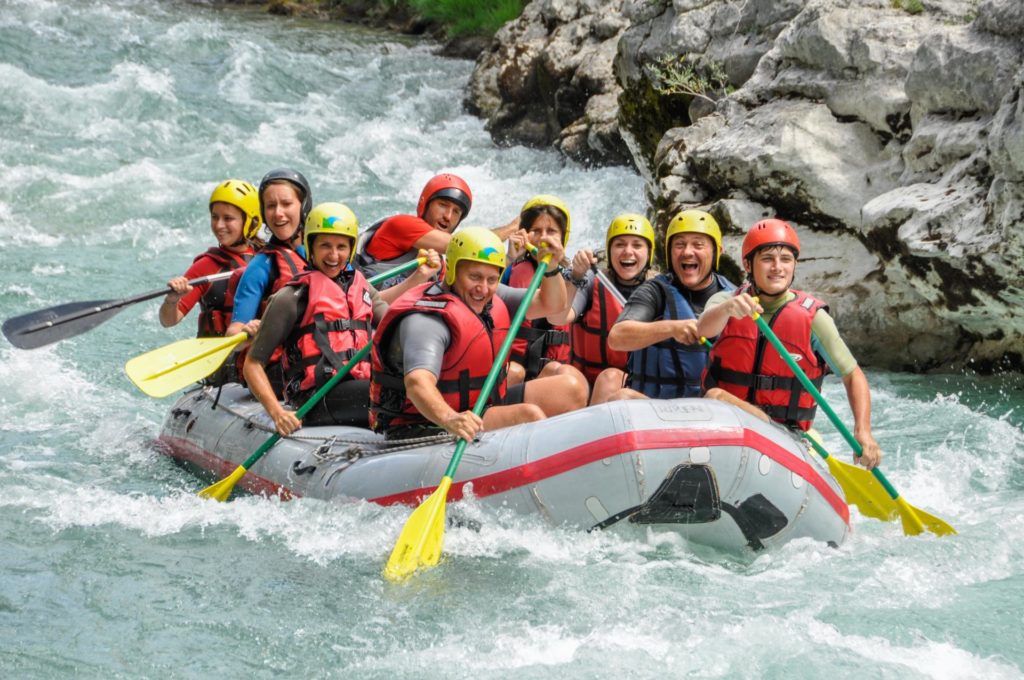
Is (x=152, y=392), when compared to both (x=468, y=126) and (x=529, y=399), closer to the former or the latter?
(x=529, y=399)

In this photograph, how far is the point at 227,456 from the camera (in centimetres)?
635

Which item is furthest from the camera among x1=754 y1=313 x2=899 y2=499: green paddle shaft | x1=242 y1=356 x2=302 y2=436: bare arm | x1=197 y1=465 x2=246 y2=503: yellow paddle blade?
x1=197 y1=465 x2=246 y2=503: yellow paddle blade

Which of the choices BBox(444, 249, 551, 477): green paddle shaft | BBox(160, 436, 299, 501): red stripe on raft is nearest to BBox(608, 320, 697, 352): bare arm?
BBox(444, 249, 551, 477): green paddle shaft

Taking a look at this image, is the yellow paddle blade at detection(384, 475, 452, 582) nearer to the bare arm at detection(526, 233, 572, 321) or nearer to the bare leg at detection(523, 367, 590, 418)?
the bare leg at detection(523, 367, 590, 418)

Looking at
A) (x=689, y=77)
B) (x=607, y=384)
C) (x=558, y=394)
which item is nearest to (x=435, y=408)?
(x=558, y=394)

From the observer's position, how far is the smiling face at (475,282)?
5.16 meters

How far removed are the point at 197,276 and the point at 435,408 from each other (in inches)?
94.3

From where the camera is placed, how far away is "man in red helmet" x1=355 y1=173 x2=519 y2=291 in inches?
268

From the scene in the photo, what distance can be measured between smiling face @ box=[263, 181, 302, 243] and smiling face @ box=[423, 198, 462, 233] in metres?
0.93

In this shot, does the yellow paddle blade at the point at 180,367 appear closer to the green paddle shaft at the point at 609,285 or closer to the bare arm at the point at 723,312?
the green paddle shaft at the point at 609,285

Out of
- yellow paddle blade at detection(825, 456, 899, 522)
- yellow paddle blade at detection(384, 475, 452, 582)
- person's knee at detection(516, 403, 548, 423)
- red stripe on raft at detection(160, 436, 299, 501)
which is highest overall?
Result: person's knee at detection(516, 403, 548, 423)

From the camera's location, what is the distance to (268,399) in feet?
18.5

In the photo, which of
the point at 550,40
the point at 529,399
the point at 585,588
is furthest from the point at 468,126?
the point at 585,588

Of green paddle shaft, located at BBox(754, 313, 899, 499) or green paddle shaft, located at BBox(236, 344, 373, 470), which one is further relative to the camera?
green paddle shaft, located at BBox(236, 344, 373, 470)
